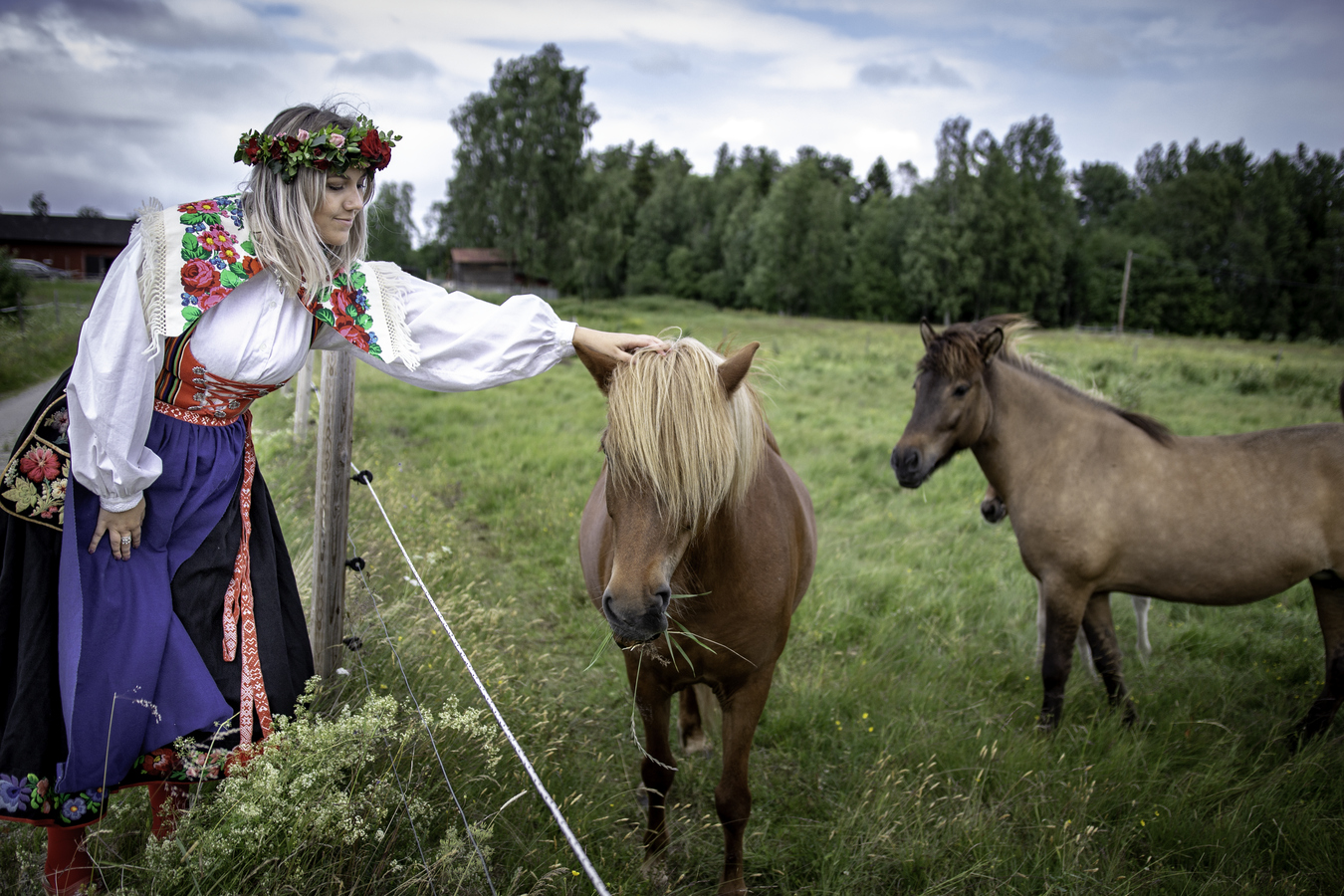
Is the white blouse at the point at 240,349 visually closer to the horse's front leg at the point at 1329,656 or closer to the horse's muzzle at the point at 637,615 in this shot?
the horse's muzzle at the point at 637,615

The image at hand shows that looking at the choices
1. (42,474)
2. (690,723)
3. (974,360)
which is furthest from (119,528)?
(974,360)

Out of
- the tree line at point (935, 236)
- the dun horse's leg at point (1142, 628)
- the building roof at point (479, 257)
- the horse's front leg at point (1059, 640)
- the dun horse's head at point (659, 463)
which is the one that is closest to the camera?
the dun horse's head at point (659, 463)

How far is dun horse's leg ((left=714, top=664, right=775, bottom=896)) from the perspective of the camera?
2422mm

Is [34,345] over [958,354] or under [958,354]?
under

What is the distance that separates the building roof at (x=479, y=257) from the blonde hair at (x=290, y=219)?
120 feet

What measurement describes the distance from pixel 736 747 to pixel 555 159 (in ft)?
113

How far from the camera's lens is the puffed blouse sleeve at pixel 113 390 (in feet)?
4.98

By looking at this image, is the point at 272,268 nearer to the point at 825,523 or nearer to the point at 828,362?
the point at 825,523

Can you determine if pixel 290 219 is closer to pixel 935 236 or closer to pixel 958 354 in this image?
pixel 958 354

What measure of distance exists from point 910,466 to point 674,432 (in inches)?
91.6

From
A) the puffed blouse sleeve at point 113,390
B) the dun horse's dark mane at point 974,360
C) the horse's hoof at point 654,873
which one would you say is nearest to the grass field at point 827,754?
the horse's hoof at point 654,873

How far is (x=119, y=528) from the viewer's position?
1653 millimetres

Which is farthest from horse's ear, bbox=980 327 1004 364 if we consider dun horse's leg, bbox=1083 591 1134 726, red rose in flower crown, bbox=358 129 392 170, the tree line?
the tree line

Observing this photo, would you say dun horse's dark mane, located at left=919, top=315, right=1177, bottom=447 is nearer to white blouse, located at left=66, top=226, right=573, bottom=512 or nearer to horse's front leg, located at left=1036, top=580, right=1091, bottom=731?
horse's front leg, located at left=1036, top=580, right=1091, bottom=731
